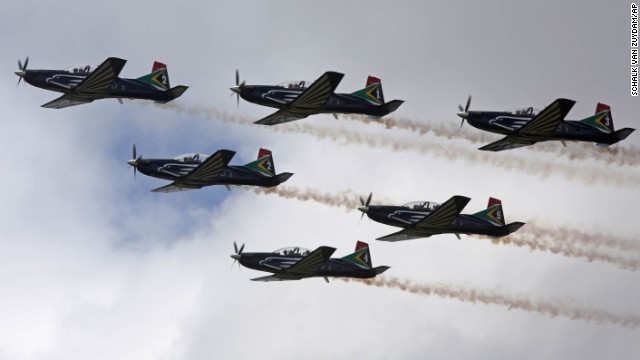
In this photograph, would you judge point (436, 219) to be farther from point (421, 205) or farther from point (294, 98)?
point (294, 98)

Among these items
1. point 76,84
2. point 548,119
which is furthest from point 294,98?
point 548,119

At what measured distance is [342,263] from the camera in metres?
151

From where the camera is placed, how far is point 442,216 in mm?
146000

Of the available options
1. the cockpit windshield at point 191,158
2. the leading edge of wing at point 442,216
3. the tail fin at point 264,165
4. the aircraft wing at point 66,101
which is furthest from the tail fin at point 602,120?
the aircraft wing at point 66,101

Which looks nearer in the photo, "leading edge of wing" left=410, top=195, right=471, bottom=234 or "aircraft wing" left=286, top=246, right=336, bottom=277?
"leading edge of wing" left=410, top=195, right=471, bottom=234

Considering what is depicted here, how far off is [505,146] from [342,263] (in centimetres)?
1421

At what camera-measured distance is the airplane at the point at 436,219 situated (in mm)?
145750

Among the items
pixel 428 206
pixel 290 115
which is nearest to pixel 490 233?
pixel 428 206

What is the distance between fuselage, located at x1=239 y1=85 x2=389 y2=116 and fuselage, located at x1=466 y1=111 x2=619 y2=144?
7338mm

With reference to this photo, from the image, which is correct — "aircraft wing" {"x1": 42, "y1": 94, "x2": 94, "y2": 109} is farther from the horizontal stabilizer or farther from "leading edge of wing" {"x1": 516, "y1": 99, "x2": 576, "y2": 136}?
the horizontal stabilizer

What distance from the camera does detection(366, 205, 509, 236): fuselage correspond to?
145875 millimetres

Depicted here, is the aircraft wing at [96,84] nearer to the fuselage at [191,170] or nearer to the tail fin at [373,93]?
the fuselage at [191,170]

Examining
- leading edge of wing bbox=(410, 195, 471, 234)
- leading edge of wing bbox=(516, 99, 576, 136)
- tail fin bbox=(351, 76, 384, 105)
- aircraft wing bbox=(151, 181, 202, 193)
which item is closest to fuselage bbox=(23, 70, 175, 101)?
aircraft wing bbox=(151, 181, 202, 193)

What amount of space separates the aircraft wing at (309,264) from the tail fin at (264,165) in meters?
6.59
